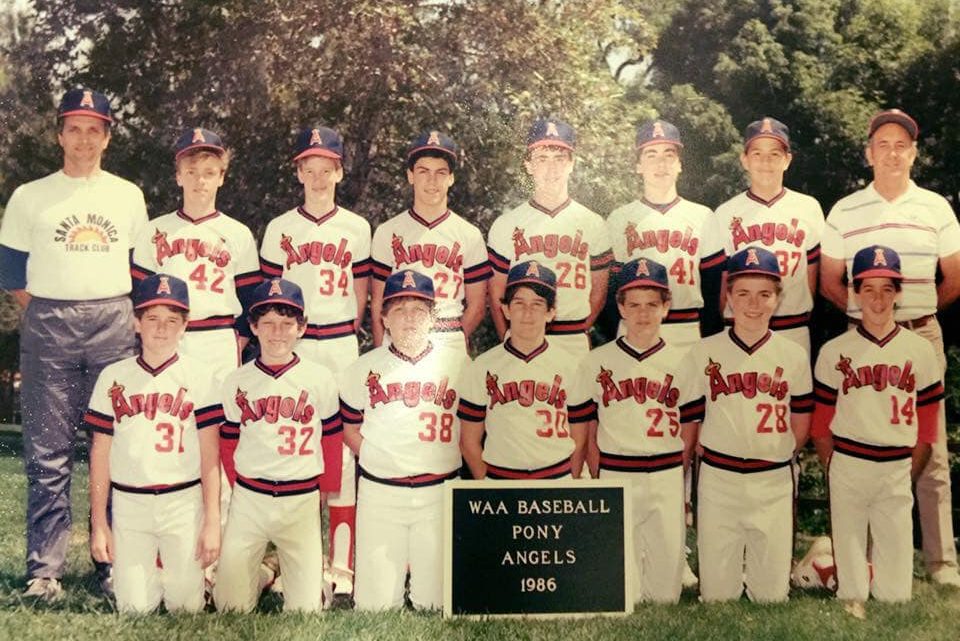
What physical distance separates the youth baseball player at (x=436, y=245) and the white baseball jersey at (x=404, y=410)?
21 cm

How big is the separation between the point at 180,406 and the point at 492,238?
1608 mm

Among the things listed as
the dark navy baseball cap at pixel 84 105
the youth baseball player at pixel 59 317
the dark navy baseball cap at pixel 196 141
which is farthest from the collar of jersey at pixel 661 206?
the dark navy baseball cap at pixel 84 105

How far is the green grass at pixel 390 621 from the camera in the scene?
3.84m

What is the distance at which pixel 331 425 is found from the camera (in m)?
4.18

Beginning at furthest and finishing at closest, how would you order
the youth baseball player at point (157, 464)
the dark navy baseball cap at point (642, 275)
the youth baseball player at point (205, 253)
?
the dark navy baseball cap at point (642, 275), the youth baseball player at point (205, 253), the youth baseball player at point (157, 464)

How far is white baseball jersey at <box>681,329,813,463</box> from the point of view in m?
4.34

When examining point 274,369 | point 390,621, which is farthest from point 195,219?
point 390,621

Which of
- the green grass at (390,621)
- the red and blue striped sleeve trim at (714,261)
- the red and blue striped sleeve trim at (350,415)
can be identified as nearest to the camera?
the green grass at (390,621)

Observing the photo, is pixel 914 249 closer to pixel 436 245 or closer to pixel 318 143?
pixel 436 245

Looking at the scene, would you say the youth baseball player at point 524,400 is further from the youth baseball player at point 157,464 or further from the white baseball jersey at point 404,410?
the youth baseball player at point 157,464

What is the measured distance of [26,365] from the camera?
424 cm

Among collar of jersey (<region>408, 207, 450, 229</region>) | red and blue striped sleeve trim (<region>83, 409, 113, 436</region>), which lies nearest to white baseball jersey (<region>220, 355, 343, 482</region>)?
red and blue striped sleeve trim (<region>83, 409, 113, 436</region>)

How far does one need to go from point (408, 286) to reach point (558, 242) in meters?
0.76

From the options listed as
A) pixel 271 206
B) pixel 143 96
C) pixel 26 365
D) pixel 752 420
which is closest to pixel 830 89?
pixel 752 420
